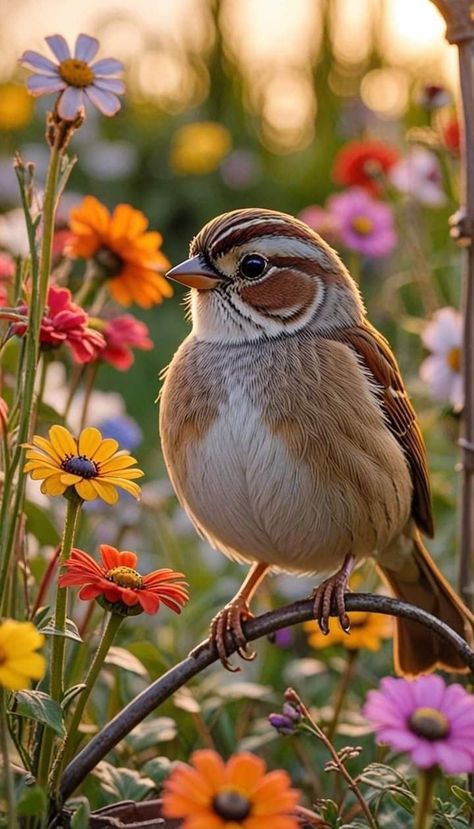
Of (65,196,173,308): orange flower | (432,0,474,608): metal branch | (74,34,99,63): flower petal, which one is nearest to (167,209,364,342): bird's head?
(65,196,173,308): orange flower

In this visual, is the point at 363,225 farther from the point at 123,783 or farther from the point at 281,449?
the point at 123,783

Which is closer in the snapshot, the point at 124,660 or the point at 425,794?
the point at 425,794

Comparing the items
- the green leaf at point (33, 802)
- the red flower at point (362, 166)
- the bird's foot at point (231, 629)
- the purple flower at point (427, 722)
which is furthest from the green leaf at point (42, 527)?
the red flower at point (362, 166)

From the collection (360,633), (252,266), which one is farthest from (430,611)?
(252,266)

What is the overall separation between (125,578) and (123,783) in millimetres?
497

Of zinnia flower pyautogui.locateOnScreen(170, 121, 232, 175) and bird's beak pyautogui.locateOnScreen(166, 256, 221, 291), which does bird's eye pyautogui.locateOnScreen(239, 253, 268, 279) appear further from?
zinnia flower pyautogui.locateOnScreen(170, 121, 232, 175)

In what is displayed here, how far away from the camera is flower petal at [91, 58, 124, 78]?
1910 mm

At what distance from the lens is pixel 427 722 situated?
1.43 meters

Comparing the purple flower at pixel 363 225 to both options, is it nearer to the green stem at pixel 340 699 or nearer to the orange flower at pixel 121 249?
the orange flower at pixel 121 249

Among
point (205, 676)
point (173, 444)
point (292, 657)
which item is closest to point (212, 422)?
point (173, 444)

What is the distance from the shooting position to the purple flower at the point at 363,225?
141 inches

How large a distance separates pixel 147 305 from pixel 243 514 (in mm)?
467

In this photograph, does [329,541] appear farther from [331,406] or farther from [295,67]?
[295,67]

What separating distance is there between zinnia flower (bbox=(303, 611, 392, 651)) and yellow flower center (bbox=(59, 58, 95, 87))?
1104 millimetres
